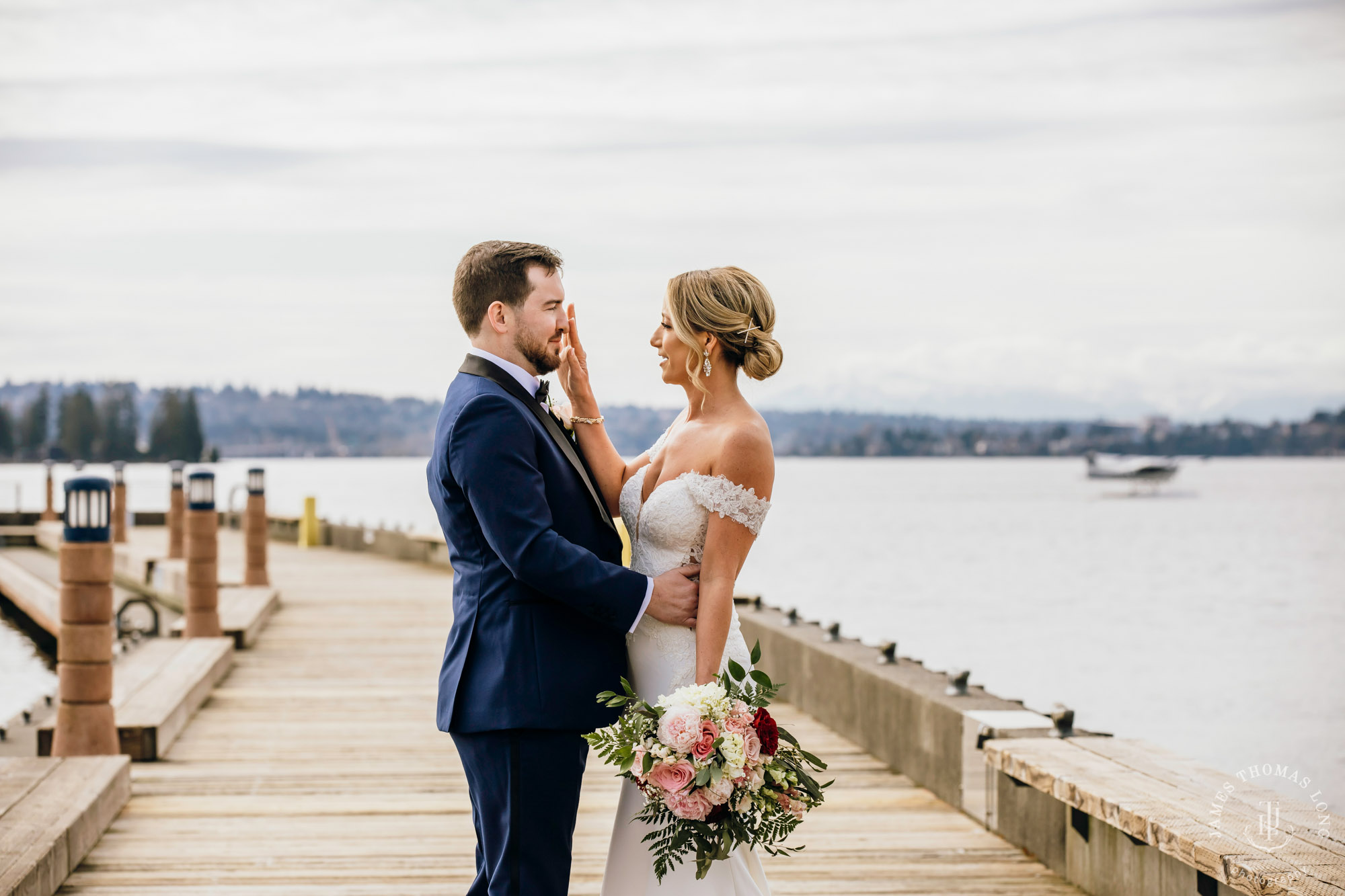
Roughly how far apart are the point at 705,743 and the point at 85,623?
13.5ft

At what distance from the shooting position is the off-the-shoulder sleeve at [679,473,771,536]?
3.14m

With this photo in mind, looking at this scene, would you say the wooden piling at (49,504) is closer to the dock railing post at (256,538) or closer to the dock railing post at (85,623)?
the dock railing post at (256,538)

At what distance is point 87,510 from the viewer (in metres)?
5.84

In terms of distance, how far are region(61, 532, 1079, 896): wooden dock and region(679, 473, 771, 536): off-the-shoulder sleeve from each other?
1989mm

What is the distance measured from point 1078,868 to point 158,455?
354ft

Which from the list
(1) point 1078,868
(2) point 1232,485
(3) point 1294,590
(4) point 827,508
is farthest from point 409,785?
(2) point 1232,485

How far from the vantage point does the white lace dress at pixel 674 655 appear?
314 cm

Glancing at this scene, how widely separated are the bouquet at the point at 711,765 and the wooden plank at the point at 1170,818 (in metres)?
1.13

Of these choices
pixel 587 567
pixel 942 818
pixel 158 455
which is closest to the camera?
pixel 587 567

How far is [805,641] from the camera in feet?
24.6

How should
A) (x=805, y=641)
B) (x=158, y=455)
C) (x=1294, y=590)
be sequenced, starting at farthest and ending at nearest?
(x=158, y=455)
(x=1294, y=590)
(x=805, y=641)

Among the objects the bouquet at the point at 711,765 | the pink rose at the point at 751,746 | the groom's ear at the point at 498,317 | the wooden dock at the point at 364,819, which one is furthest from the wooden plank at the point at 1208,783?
the groom's ear at the point at 498,317

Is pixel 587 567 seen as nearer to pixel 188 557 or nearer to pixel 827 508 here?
pixel 188 557

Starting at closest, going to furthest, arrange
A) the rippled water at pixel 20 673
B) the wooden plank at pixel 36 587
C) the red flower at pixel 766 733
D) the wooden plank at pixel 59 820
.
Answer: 1. the red flower at pixel 766 733
2. the wooden plank at pixel 59 820
3. the rippled water at pixel 20 673
4. the wooden plank at pixel 36 587
